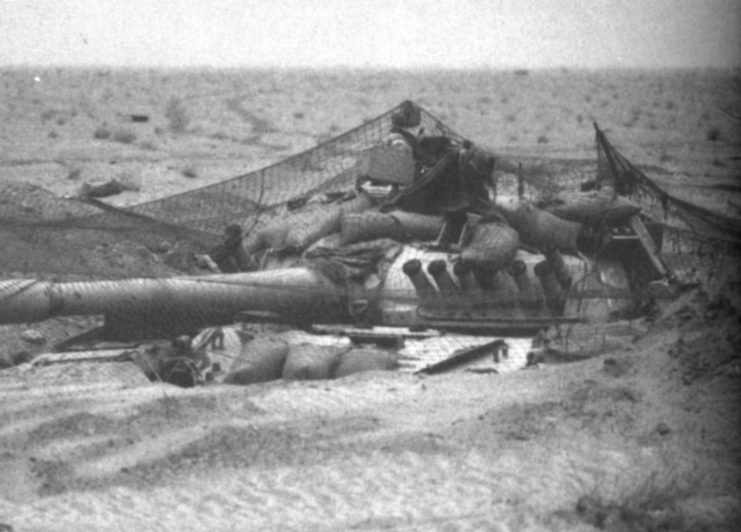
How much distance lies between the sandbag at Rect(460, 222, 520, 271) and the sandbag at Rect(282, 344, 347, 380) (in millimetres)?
1901

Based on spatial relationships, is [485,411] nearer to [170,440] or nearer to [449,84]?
[170,440]

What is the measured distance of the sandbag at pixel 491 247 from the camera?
1205 cm

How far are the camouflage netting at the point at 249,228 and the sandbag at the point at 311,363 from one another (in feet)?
3.27

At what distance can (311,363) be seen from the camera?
10.6 meters

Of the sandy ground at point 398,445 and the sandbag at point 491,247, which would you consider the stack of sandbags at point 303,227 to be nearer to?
the sandbag at point 491,247

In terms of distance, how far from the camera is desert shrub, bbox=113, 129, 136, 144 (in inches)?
1276

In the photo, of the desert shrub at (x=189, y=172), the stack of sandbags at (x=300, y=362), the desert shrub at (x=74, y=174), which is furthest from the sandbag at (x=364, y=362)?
the desert shrub at (x=189, y=172)

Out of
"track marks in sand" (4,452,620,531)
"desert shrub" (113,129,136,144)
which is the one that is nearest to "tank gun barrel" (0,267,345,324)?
"track marks in sand" (4,452,620,531)

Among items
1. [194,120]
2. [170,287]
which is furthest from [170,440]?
[194,120]

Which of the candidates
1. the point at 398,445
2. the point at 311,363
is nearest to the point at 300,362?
the point at 311,363

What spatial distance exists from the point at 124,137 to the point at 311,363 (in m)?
23.2

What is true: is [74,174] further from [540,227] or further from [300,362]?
[300,362]

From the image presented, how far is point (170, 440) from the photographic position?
842 centimetres

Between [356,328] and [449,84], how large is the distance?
1945 inches
